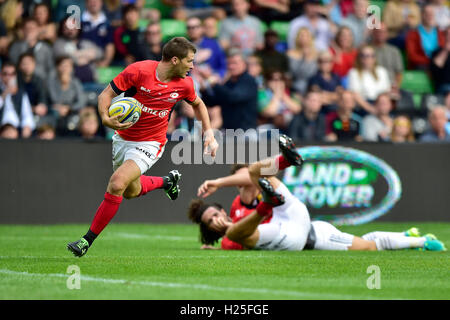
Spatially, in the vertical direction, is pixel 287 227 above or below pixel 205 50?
below

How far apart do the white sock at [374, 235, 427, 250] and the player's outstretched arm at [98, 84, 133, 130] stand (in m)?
3.34

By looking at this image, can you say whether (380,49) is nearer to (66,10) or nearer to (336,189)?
(336,189)

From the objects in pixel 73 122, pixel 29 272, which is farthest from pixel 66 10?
A: pixel 29 272

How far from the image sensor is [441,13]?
17484 millimetres

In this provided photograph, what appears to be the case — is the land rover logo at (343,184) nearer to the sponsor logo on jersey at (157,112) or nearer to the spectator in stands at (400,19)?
the spectator in stands at (400,19)

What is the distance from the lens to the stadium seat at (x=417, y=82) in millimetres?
17047

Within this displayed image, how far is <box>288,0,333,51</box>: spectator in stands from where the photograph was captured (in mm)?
16234

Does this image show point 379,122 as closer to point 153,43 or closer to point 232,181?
point 153,43

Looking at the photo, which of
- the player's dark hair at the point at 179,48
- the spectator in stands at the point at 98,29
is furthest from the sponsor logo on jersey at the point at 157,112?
the spectator in stands at the point at 98,29

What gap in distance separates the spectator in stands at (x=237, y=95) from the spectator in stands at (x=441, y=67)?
Answer: 14.8ft

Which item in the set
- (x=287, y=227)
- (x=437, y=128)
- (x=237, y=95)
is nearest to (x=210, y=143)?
(x=287, y=227)

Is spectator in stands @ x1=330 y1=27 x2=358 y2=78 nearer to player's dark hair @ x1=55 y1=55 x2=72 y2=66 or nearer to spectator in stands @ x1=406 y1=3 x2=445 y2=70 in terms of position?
spectator in stands @ x1=406 y1=3 x2=445 y2=70

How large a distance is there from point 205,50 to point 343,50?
9.79 feet

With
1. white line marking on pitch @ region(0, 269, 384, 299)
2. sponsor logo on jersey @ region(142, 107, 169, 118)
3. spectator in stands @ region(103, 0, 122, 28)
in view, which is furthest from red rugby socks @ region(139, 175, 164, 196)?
spectator in stands @ region(103, 0, 122, 28)
